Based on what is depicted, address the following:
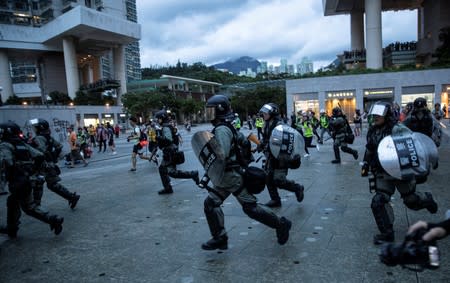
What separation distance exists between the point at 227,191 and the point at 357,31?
50523 millimetres

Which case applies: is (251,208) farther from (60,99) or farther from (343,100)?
(60,99)

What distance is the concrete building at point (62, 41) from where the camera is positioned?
177 feet

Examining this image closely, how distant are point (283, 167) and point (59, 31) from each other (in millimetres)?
59473

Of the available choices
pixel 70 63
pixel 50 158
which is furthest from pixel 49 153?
pixel 70 63

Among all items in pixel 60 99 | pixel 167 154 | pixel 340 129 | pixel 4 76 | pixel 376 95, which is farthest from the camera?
pixel 4 76

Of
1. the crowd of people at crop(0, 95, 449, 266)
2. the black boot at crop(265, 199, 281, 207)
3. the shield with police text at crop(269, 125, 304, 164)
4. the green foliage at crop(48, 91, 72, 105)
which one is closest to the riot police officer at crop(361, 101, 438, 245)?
the crowd of people at crop(0, 95, 449, 266)

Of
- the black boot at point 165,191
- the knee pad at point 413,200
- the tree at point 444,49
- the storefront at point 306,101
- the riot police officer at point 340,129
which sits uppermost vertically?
the tree at point 444,49

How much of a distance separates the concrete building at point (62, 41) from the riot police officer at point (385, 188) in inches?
2200

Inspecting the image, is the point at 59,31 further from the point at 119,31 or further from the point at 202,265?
the point at 202,265

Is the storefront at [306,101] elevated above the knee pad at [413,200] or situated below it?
above

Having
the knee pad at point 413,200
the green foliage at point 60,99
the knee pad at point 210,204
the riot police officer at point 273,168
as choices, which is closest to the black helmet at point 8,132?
the knee pad at point 210,204

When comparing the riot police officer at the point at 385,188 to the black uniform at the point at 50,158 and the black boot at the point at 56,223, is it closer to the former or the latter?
the black boot at the point at 56,223

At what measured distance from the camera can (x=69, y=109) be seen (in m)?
17.4

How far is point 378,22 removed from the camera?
36.7 meters
